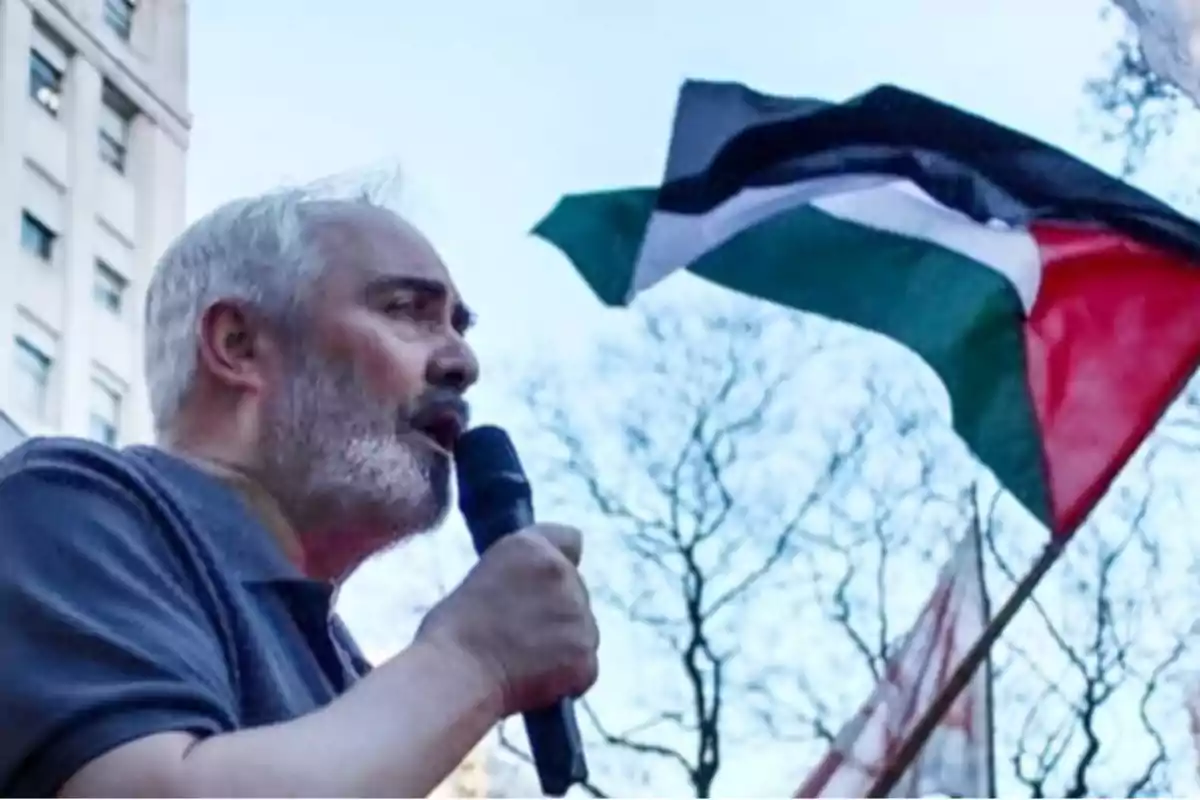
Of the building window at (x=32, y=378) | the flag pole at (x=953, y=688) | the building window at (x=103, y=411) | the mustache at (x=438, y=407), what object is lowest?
the building window at (x=103, y=411)

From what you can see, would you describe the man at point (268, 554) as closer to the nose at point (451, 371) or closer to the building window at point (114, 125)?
the nose at point (451, 371)

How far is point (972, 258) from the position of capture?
11.8ft

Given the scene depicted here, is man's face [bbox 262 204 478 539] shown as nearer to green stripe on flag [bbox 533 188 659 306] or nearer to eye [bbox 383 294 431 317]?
eye [bbox 383 294 431 317]

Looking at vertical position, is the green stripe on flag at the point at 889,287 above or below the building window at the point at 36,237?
above

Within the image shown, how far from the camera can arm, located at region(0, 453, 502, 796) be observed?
0.95 metres

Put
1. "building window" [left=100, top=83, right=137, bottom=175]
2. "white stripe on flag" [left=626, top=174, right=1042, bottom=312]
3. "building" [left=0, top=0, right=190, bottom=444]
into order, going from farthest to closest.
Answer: "building window" [left=100, top=83, right=137, bottom=175]
"building" [left=0, top=0, right=190, bottom=444]
"white stripe on flag" [left=626, top=174, right=1042, bottom=312]

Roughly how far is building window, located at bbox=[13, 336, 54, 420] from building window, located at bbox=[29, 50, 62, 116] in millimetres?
1513

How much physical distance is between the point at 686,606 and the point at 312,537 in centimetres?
532

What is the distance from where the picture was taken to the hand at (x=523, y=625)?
104 cm

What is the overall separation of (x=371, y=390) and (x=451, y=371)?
1.7 inches

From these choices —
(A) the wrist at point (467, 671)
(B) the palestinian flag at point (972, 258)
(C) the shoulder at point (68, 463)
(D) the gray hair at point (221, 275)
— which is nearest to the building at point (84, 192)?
(B) the palestinian flag at point (972, 258)

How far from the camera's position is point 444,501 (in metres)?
1.28

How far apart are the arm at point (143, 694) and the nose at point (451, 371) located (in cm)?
24

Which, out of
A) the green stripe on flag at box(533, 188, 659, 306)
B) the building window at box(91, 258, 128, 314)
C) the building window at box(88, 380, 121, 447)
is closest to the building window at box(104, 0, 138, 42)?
the building window at box(91, 258, 128, 314)
